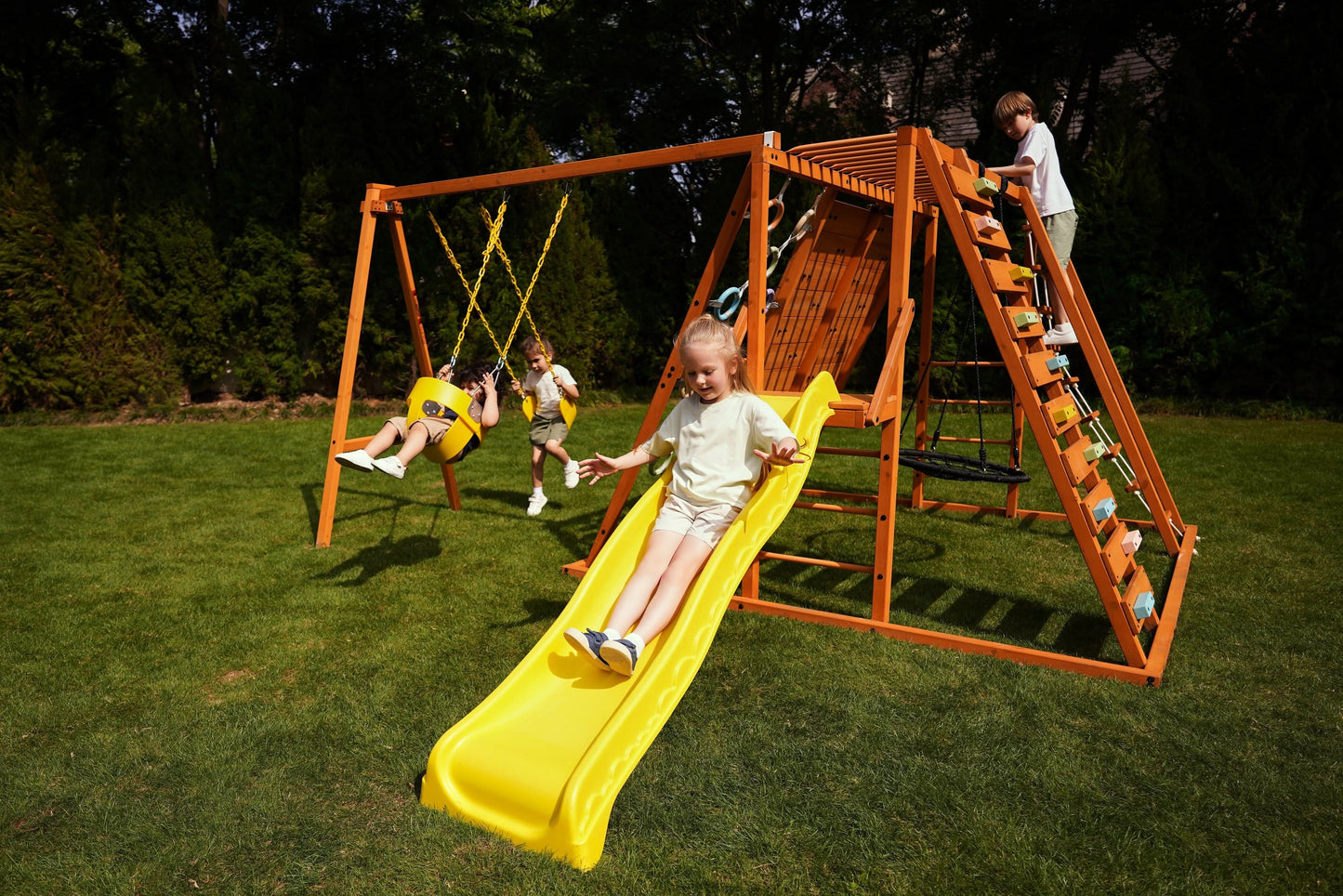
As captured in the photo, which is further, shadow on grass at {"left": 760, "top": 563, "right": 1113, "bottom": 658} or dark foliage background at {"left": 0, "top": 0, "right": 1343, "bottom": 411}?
dark foliage background at {"left": 0, "top": 0, "right": 1343, "bottom": 411}

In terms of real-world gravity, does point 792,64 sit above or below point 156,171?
above

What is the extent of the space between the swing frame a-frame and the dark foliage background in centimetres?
669

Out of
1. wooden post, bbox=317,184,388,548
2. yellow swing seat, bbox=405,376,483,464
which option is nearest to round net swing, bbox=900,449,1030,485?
yellow swing seat, bbox=405,376,483,464

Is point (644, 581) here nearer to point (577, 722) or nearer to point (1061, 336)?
point (577, 722)

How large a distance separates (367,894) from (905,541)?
4549 mm

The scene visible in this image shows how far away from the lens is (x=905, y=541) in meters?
6.17

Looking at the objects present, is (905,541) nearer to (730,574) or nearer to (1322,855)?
(730,574)

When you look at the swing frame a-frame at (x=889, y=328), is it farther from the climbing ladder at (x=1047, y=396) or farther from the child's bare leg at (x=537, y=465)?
the child's bare leg at (x=537, y=465)

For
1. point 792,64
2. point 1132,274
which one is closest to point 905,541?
point 1132,274

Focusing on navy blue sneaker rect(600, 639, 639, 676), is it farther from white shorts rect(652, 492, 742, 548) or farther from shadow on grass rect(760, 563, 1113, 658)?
shadow on grass rect(760, 563, 1113, 658)

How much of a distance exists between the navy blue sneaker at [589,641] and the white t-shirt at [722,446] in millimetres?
855

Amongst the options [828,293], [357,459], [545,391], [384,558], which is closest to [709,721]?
[357,459]

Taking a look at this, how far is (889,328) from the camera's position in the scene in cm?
441

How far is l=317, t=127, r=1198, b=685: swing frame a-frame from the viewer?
4.09m
